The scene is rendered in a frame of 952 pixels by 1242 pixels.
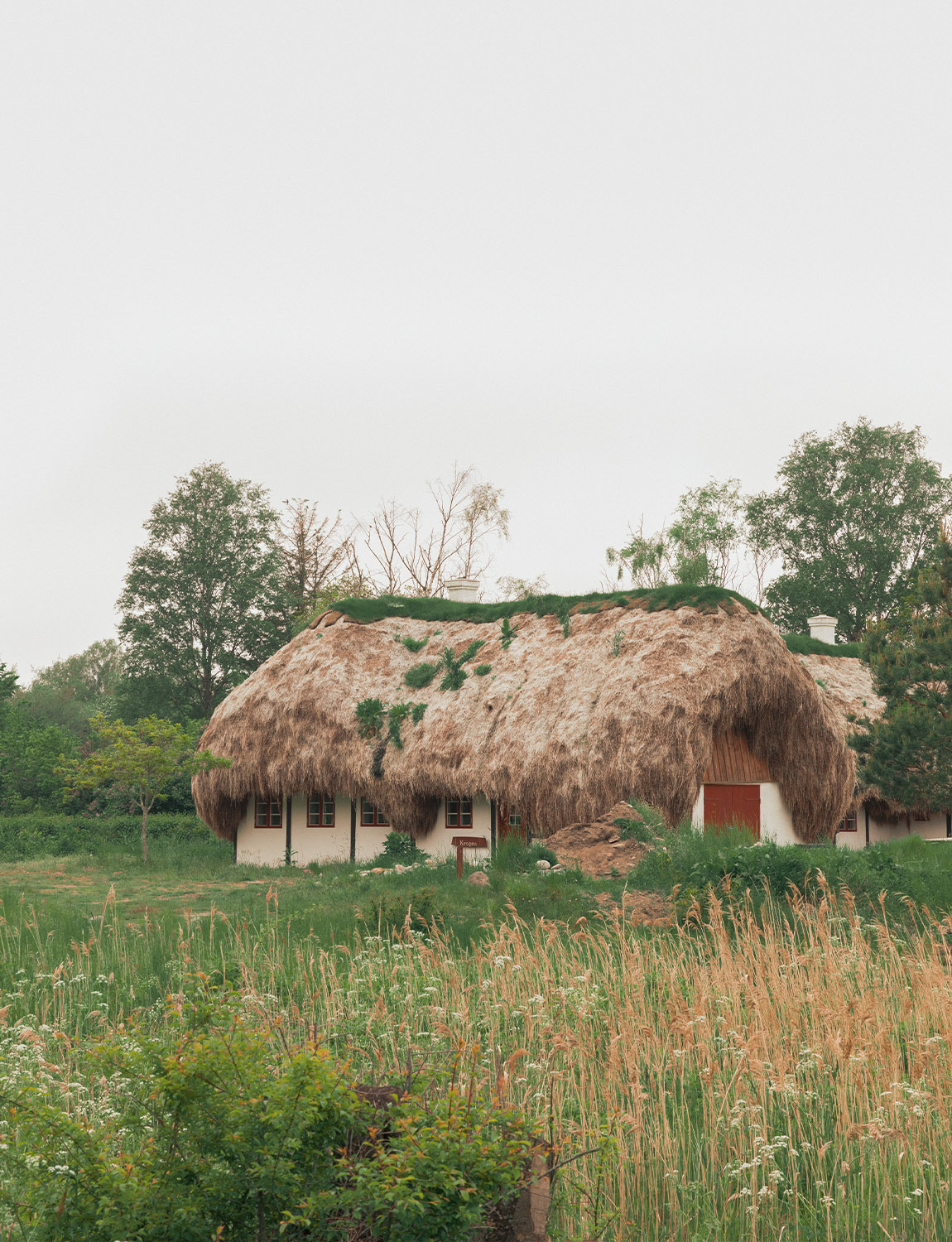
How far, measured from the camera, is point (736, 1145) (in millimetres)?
4383

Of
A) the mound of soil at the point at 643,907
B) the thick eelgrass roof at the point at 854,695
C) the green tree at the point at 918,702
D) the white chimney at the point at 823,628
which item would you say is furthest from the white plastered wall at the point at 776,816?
the white chimney at the point at 823,628

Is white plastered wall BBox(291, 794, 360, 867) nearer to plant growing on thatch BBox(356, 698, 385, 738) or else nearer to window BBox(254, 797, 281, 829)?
window BBox(254, 797, 281, 829)

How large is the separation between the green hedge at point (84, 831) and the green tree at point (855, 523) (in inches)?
891

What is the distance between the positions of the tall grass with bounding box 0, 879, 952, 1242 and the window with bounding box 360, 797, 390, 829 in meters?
12.9

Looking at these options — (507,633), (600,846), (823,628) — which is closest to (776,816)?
(600,846)

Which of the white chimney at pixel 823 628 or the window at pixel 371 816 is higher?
the white chimney at pixel 823 628

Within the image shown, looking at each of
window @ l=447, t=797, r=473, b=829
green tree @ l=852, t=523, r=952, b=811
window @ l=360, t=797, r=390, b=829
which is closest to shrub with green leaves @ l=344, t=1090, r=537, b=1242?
window @ l=447, t=797, r=473, b=829

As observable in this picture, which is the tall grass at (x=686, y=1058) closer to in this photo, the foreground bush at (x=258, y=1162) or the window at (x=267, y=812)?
the foreground bush at (x=258, y=1162)

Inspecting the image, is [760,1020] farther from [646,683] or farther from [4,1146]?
[646,683]

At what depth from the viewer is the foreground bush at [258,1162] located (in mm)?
2838

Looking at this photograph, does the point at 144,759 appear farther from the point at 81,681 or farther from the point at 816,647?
the point at 81,681

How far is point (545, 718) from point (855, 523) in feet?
76.3

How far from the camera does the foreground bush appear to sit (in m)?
2.84

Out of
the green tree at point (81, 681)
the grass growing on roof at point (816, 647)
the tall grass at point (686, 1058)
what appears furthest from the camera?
the green tree at point (81, 681)
